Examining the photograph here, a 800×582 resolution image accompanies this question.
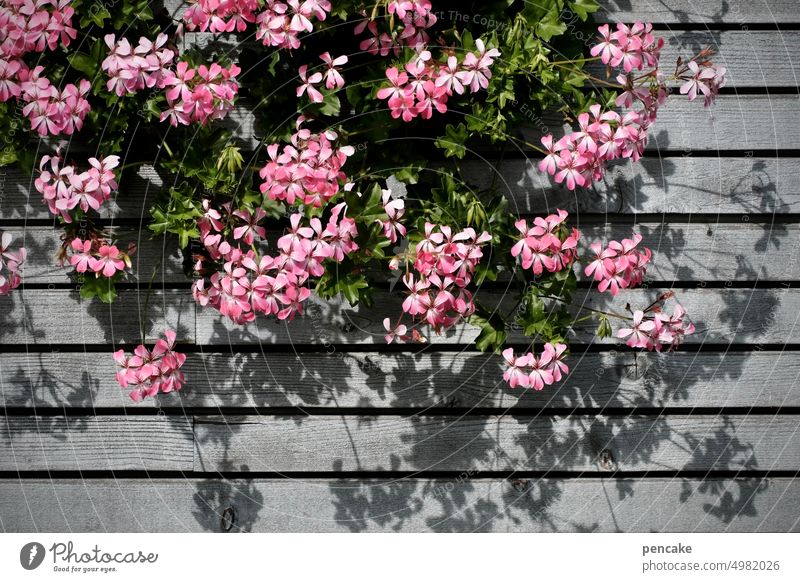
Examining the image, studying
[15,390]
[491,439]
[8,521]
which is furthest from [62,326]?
[491,439]

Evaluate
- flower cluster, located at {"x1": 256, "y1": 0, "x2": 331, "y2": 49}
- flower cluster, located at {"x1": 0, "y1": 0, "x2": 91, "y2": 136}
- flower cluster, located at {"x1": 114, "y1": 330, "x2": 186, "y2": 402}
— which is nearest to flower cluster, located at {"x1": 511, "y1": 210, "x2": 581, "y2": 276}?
flower cluster, located at {"x1": 256, "y1": 0, "x2": 331, "y2": 49}

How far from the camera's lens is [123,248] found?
185 cm

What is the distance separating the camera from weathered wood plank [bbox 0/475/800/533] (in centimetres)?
187

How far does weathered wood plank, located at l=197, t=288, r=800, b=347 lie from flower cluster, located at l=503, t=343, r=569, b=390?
254 mm

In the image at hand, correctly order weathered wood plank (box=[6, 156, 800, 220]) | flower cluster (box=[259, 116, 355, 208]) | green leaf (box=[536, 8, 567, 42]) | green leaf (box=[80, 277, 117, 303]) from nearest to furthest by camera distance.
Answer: flower cluster (box=[259, 116, 355, 208]), green leaf (box=[536, 8, 567, 42]), green leaf (box=[80, 277, 117, 303]), weathered wood plank (box=[6, 156, 800, 220])

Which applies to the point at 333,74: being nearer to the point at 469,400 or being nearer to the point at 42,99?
the point at 42,99

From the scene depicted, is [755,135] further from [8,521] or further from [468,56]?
[8,521]

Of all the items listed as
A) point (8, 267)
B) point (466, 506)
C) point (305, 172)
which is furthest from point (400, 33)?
point (466, 506)

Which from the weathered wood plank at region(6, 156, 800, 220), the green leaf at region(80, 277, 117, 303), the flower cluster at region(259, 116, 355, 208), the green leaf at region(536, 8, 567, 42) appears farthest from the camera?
the weathered wood plank at region(6, 156, 800, 220)

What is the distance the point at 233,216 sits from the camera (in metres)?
1.64

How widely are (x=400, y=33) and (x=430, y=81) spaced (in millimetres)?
155

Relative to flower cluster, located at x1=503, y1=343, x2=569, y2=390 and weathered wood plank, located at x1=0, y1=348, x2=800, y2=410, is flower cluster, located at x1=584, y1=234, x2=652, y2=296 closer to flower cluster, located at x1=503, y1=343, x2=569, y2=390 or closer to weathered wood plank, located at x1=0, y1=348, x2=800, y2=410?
flower cluster, located at x1=503, y1=343, x2=569, y2=390

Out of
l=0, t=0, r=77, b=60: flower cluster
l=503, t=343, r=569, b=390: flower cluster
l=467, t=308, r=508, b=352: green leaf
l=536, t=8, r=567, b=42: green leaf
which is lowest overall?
l=503, t=343, r=569, b=390: flower cluster

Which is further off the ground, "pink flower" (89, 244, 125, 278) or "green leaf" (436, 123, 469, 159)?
"green leaf" (436, 123, 469, 159)
